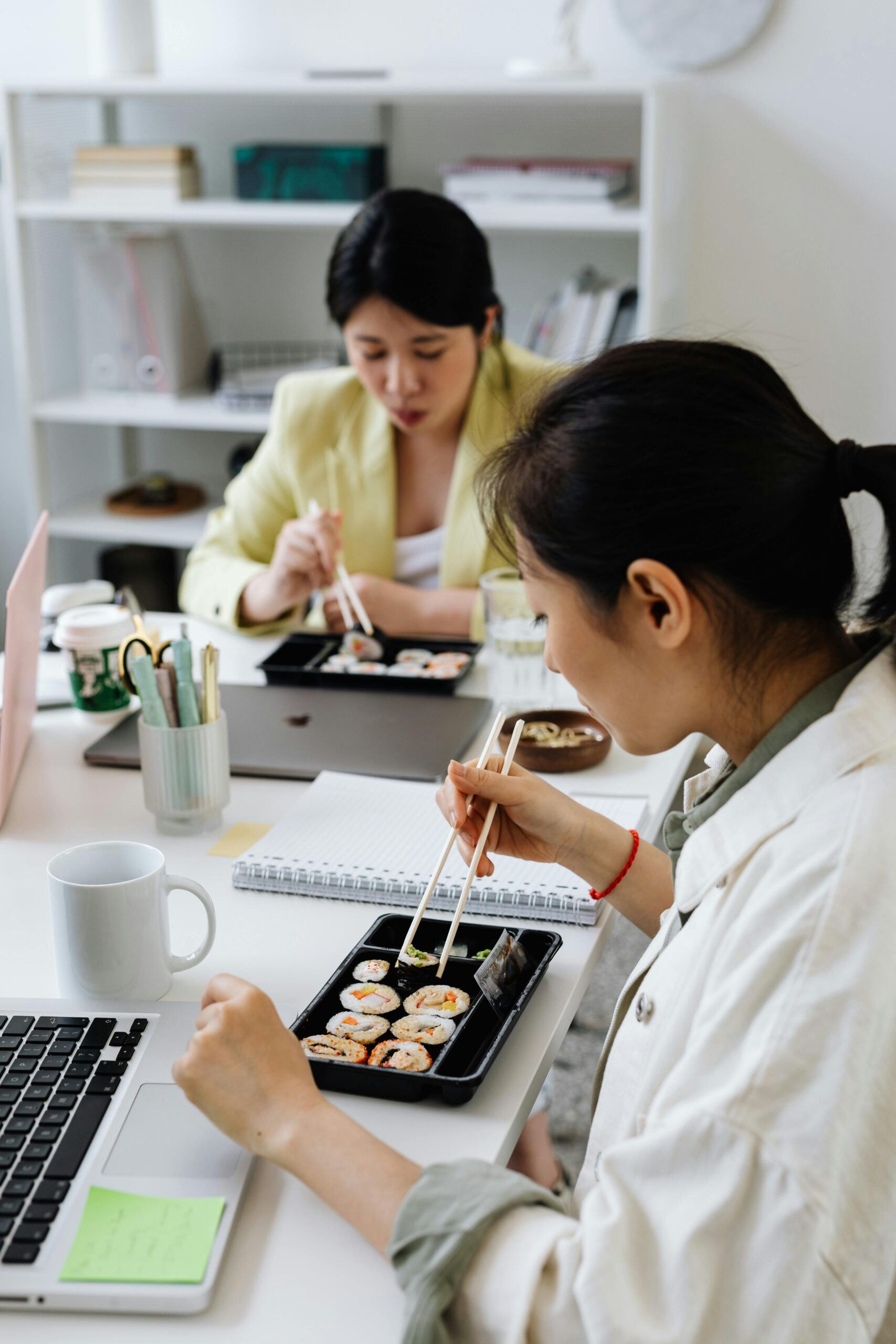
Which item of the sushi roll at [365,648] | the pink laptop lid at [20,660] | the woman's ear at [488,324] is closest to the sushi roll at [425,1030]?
the pink laptop lid at [20,660]

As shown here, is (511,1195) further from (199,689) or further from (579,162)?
(579,162)

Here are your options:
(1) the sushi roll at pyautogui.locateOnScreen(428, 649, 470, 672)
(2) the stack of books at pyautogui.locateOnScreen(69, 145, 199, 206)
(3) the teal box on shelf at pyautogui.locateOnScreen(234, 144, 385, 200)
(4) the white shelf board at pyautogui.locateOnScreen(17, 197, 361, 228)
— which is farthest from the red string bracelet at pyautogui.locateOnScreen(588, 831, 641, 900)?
(2) the stack of books at pyautogui.locateOnScreen(69, 145, 199, 206)

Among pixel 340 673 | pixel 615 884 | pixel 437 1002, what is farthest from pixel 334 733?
pixel 437 1002

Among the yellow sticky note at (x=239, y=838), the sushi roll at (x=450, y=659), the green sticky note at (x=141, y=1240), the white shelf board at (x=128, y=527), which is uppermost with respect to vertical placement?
the green sticky note at (x=141, y=1240)

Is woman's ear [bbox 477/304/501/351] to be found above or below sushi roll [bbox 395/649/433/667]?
above

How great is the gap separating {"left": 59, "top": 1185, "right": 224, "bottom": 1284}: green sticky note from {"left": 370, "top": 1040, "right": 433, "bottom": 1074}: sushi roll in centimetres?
15

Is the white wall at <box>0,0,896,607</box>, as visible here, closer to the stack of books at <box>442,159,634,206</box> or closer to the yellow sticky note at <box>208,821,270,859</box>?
the stack of books at <box>442,159,634,206</box>

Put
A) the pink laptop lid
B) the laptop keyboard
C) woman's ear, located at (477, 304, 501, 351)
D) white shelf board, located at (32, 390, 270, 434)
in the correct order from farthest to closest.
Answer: white shelf board, located at (32, 390, 270, 434)
woman's ear, located at (477, 304, 501, 351)
the pink laptop lid
the laptop keyboard

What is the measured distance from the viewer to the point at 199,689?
1240 mm

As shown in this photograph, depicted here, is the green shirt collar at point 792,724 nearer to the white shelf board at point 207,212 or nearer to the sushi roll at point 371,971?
the sushi roll at point 371,971

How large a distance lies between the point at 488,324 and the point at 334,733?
0.83 m

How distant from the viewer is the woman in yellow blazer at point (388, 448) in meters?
1.85

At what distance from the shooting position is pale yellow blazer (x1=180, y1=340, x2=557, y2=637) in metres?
2.04

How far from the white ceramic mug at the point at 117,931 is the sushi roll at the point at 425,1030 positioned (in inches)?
6.8
